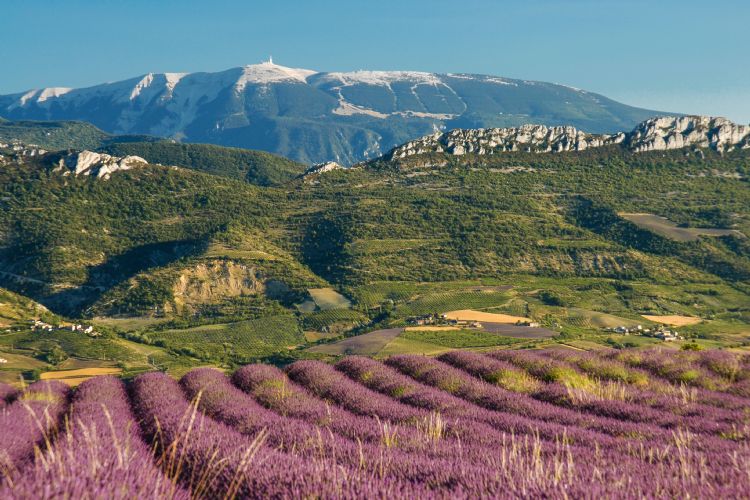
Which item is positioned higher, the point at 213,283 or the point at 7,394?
the point at 7,394

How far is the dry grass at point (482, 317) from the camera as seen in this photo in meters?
134

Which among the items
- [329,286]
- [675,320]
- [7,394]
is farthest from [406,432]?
[329,286]

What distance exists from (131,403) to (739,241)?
217247 mm

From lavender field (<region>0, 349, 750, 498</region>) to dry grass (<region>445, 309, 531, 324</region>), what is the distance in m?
113

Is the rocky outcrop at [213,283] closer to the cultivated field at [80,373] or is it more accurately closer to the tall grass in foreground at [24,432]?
the cultivated field at [80,373]

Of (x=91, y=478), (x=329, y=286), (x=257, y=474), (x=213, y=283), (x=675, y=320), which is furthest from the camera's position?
(x=329, y=286)

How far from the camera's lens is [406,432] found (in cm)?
991

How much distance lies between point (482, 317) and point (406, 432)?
129m

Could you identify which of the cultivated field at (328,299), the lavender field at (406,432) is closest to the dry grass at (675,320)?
the cultivated field at (328,299)

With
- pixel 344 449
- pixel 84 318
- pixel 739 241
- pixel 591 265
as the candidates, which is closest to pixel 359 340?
pixel 84 318

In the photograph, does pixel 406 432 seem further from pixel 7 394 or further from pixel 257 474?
pixel 7 394

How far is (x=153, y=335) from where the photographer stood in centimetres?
13325

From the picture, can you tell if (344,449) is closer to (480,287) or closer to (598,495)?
(598,495)

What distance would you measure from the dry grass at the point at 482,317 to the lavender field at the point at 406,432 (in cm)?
11257
